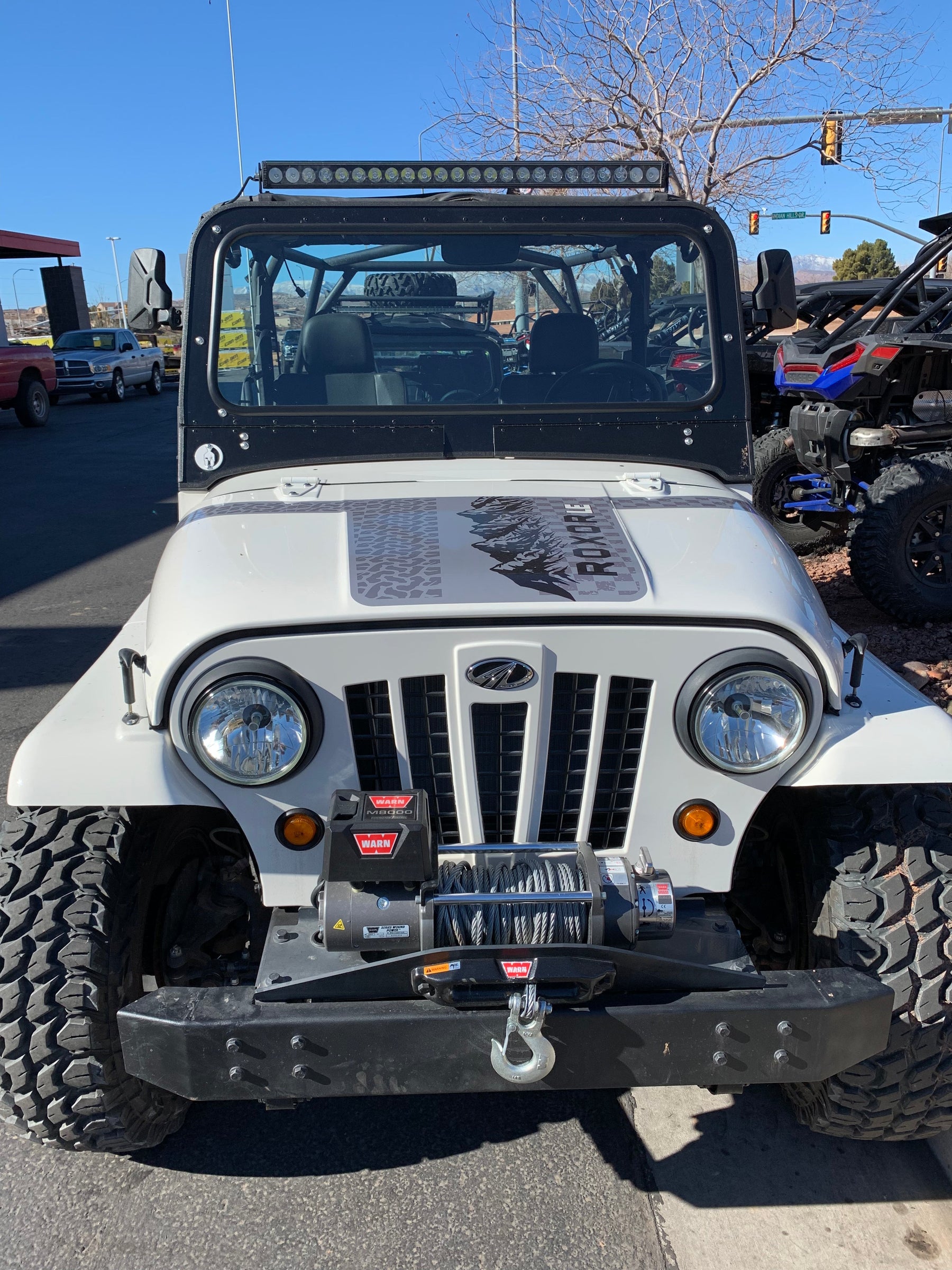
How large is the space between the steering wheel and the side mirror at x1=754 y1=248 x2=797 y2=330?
1.78 ft

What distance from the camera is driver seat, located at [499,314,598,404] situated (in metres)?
3.24

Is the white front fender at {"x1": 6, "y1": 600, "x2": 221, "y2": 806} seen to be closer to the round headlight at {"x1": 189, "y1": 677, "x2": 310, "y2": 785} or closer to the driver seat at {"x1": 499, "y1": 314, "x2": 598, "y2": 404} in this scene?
the round headlight at {"x1": 189, "y1": 677, "x2": 310, "y2": 785}

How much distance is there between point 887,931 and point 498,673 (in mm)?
1012

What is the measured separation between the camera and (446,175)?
321cm

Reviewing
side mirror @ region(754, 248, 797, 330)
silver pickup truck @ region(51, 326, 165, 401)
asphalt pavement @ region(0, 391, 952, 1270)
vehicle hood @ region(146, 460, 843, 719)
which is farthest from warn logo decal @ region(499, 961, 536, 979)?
silver pickup truck @ region(51, 326, 165, 401)

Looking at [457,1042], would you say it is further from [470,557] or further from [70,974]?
[470,557]

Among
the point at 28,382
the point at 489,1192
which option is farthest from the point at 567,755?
the point at 28,382

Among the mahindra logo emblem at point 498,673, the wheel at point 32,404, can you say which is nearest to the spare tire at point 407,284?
the mahindra logo emblem at point 498,673

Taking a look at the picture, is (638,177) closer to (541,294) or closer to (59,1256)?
(541,294)

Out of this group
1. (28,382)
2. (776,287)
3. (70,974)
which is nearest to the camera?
(70,974)

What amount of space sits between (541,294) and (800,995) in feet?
7.33

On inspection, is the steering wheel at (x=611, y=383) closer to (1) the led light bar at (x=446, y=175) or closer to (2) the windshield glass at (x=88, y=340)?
(1) the led light bar at (x=446, y=175)

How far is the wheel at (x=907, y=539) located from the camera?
5.68 m

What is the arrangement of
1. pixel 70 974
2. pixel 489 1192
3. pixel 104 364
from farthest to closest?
pixel 104 364, pixel 489 1192, pixel 70 974
